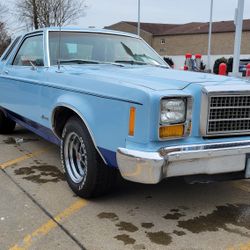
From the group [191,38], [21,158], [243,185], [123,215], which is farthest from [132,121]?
[191,38]

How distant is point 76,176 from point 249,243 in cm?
183

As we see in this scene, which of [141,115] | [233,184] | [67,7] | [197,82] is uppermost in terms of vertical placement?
[67,7]

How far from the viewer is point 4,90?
6.30 m

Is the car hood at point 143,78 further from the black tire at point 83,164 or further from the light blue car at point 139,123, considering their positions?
the black tire at point 83,164

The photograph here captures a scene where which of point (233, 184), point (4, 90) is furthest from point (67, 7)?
point (233, 184)

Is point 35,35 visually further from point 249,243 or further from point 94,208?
point 249,243

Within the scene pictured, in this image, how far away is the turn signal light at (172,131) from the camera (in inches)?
132

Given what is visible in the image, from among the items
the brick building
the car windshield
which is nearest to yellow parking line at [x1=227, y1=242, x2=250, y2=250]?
the car windshield

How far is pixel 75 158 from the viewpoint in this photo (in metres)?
4.45

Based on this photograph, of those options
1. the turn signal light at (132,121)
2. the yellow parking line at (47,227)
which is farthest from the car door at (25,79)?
the turn signal light at (132,121)

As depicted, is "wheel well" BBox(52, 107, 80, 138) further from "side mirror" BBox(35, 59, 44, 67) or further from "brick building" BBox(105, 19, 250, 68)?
"brick building" BBox(105, 19, 250, 68)

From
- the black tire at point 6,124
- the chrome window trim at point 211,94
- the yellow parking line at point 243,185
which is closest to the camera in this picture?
the chrome window trim at point 211,94

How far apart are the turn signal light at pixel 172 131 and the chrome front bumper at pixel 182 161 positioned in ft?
0.36

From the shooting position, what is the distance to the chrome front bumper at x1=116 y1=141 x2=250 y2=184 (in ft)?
10.7
